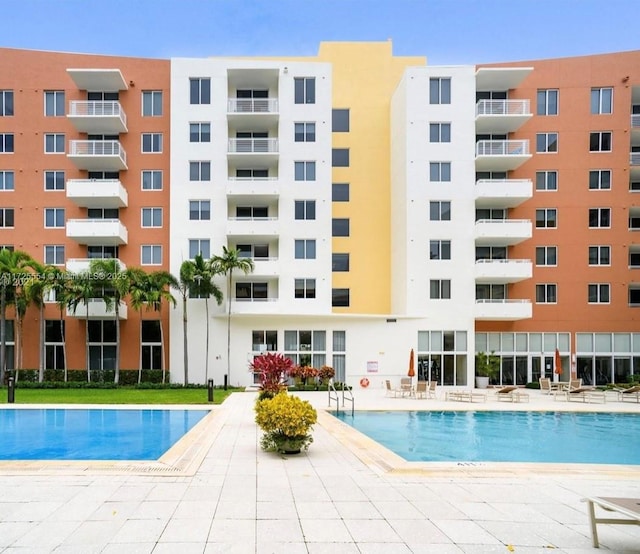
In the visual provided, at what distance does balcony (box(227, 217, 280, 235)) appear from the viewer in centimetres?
3089

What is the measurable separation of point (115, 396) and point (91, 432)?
351 inches

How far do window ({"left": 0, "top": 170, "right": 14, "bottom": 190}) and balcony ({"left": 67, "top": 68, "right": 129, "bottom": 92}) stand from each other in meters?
6.85

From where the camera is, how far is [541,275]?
106 feet

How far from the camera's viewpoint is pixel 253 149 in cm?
3150

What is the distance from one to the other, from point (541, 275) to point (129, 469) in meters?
28.8

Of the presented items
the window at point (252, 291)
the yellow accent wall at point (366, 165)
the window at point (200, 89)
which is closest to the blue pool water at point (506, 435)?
the yellow accent wall at point (366, 165)

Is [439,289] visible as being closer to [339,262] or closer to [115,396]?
[339,262]

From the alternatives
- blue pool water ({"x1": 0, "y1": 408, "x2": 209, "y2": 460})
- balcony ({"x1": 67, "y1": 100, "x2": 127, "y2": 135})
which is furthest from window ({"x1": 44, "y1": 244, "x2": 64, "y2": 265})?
blue pool water ({"x1": 0, "y1": 408, "x2": 209, "y2": 460})

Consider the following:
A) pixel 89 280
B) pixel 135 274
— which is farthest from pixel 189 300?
pixel 89 280

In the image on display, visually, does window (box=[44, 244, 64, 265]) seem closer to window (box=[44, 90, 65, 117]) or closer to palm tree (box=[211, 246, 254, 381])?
window (box=[44, 90, 65, 117])

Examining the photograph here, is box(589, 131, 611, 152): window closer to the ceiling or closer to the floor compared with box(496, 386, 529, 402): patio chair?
closer to the ceiling

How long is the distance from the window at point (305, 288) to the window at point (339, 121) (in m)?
9.94

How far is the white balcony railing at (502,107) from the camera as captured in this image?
103 ft

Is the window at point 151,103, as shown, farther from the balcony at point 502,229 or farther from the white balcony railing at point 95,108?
the balcony at point 502,229
